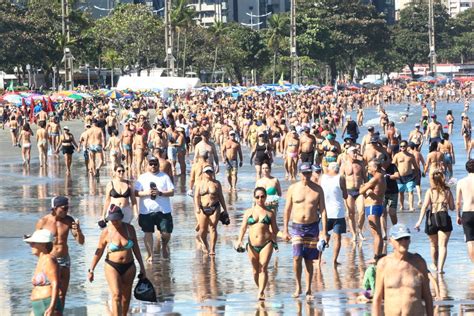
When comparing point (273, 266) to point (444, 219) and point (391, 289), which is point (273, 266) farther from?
point (391, 289)

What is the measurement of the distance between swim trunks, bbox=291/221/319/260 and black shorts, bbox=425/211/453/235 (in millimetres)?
1667

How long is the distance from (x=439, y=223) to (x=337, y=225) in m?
1.52

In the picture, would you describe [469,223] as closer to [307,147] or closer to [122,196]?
[122,196]

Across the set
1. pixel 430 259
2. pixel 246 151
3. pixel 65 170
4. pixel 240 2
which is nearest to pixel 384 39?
pixel 240 2

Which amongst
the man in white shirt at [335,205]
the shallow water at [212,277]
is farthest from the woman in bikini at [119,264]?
the man in white shirt at [335,205]

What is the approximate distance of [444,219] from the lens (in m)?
14.6

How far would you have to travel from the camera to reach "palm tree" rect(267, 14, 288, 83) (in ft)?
430

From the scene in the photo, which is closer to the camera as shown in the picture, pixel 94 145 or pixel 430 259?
pixel 430 259

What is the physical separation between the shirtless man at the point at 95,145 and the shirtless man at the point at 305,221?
16.5 meters

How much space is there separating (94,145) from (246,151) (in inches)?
500

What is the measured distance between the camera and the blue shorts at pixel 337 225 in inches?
613

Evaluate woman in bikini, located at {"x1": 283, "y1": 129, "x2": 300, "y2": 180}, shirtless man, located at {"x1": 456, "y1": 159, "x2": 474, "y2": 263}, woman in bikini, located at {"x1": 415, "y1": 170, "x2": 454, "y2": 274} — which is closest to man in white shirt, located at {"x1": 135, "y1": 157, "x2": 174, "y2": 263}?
woman in bikini, located at {"x1": 415, "y1": 170, "x2": 454, "y2": 274}

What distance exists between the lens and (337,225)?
15.6 meters

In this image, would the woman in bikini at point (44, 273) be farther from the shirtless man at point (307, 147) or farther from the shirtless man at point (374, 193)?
the shirtless man at point (307, 147)
